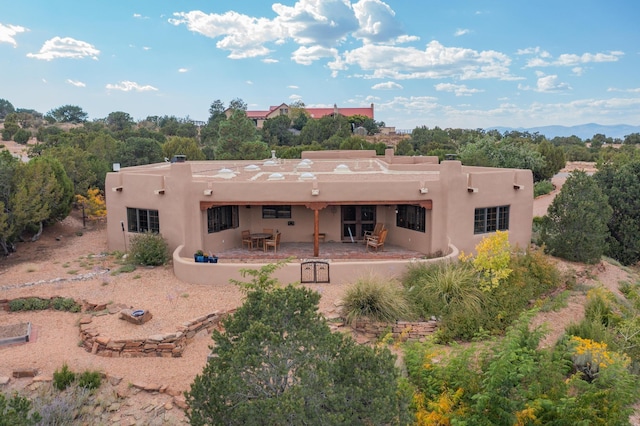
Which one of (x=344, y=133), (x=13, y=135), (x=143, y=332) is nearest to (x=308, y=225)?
(x=143, y=332)

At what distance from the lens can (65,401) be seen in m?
8.87

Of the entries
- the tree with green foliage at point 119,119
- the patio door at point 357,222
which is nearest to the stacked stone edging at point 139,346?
the patio door at point 357,222

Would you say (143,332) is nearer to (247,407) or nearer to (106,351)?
(106,351)

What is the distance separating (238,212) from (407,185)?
23.1 ft

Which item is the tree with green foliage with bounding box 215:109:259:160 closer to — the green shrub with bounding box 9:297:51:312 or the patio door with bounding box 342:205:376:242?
the patio door with bounding box 342:205:376:242

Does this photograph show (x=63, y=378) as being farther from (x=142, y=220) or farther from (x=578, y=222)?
(x=578, y=222)

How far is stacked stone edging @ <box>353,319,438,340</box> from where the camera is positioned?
1245 centimetres

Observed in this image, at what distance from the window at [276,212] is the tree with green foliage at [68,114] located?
9360cm

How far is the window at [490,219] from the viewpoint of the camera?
18.1m

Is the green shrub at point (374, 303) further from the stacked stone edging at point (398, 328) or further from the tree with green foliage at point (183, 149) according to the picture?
the tree with green foliage at point (183, 149)

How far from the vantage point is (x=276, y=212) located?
19.8 meters

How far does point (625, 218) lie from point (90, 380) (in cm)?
2292

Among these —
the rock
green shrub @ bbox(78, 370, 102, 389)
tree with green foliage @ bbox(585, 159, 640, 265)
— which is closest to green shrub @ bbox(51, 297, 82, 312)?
the rock

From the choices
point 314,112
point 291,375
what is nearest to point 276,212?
point 291,375
